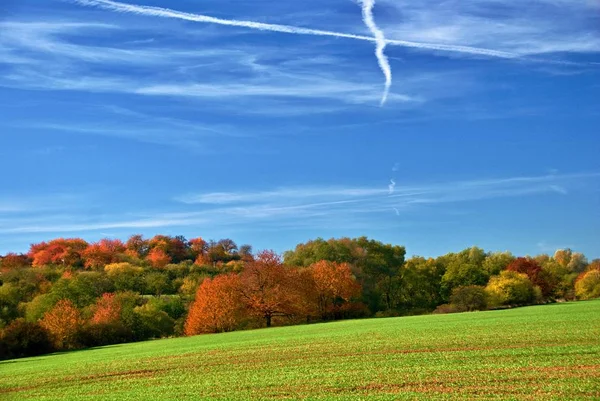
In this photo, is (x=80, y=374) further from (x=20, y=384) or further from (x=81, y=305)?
(x=81, y=305)

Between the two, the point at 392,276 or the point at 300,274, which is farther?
the point at 392,276

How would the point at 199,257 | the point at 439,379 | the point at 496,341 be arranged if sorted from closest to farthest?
the point at 439,379
the point at 496,341
the point at 199,257

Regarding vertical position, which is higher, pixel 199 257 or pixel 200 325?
pixel 199 257

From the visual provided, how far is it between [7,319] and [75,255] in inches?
3001

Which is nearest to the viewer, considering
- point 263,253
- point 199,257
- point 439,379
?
point 439,379

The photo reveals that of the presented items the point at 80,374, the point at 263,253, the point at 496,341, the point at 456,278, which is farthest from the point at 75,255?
the point at 496,341

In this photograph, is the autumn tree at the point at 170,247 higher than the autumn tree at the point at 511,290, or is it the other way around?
the autumn tree at the point at 170,247

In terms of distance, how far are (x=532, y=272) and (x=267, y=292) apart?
192 ft

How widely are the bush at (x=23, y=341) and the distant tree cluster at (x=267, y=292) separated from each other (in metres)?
0.12

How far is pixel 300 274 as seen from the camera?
9456 centimetres

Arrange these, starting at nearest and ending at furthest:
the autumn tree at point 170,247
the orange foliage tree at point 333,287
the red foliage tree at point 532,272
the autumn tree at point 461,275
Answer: the orange foliage tree at point 333,287, the autumn tree at point 461,275, the red foliage tree at point 532,272, the autumn tree at point 170,247

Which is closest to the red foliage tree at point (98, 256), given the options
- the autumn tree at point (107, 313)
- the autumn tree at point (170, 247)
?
the autumn tree at point (170, 247)

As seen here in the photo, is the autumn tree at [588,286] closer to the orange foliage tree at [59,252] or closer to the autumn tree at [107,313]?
the autumn tree at [107,313]

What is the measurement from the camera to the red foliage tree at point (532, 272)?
116 m
